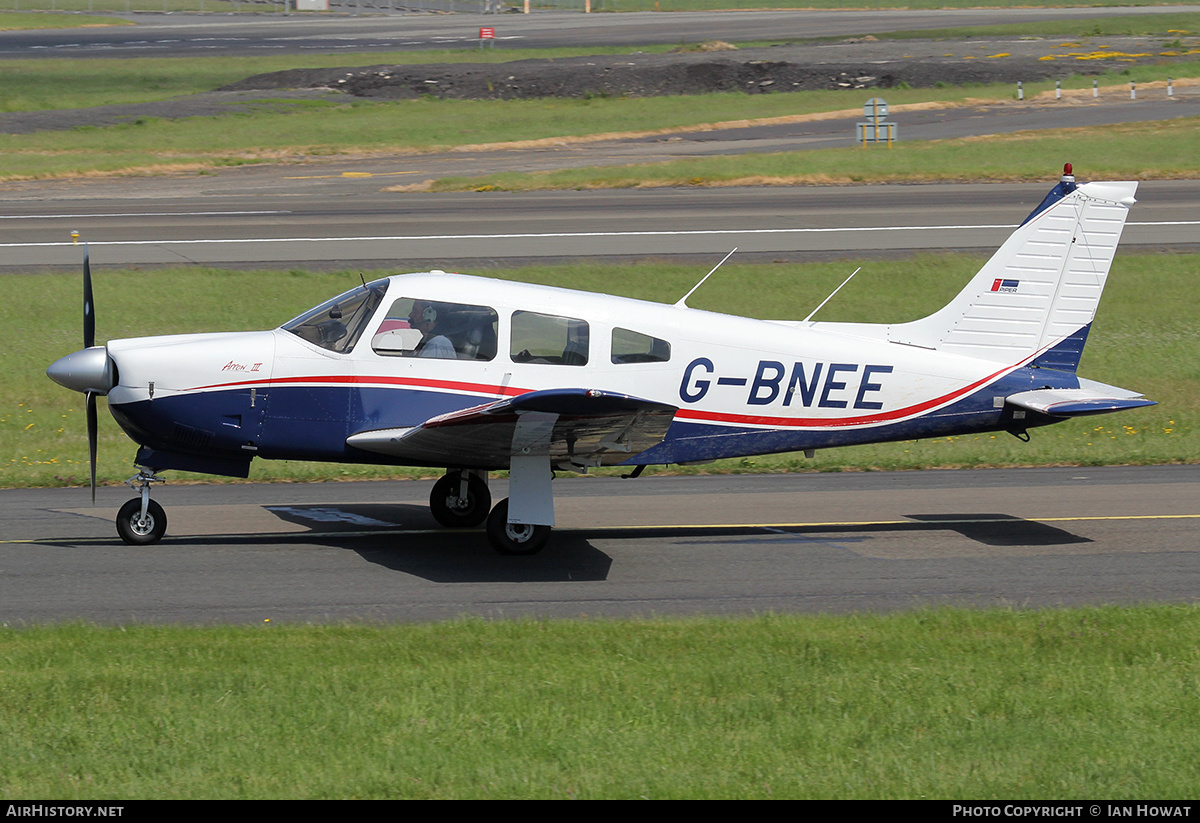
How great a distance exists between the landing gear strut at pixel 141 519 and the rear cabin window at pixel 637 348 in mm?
4483

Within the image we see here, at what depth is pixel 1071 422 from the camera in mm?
17688

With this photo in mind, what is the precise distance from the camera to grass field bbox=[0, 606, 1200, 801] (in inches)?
245

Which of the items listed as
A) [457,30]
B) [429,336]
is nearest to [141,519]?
[429,336]

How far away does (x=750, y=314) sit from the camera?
73.5ft

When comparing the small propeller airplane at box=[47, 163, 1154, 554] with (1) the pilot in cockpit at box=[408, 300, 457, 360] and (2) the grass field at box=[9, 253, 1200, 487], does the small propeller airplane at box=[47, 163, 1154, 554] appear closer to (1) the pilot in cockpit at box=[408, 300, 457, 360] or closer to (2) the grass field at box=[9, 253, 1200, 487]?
(1) the pilot in cockpit at box=[408, 300, 457, 360]

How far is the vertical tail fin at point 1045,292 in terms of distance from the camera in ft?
40.0

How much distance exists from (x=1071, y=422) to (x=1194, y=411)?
5.67ft

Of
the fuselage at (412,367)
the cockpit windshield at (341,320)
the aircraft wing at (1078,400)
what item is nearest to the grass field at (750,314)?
the aircraft wing at (1078,400)

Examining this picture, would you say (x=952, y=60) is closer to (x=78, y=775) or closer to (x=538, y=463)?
(x=538, y=463)

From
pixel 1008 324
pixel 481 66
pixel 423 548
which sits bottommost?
pixel 423 548

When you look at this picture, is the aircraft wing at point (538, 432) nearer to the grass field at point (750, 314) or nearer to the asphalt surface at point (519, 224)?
the grass field at point (750, 314)

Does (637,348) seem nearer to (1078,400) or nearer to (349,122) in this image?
(1078,400)

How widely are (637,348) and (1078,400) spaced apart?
4.24 meters

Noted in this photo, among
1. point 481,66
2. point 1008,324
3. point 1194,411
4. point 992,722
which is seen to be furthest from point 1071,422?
point 481,66
